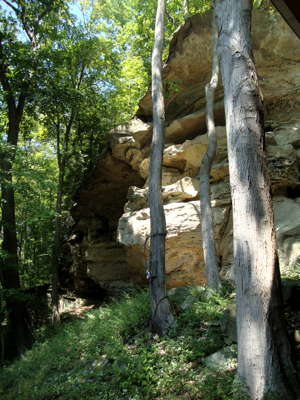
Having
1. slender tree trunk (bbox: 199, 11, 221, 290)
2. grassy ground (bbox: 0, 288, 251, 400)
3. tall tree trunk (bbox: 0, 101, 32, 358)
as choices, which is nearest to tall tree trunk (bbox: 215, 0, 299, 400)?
grassy ground (bbox: 0, 288, 251, 400)

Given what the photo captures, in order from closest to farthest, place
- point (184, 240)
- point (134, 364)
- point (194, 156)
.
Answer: point (134, 364) < point (184, 240) < point (194, 156)

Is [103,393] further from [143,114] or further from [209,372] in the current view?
[143,114]

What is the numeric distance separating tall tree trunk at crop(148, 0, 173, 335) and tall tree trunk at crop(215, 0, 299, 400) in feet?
9.44

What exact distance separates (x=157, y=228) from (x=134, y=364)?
8.49 ft

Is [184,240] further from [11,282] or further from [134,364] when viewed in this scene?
[11,282]

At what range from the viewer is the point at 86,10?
16.2 meters

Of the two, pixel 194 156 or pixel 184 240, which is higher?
pixel 194 156

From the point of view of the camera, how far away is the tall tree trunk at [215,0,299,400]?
11.4ft

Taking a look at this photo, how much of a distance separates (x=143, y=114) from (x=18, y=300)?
325 inches

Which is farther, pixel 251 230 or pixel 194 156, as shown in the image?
pixel 194 156

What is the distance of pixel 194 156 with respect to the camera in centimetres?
1202

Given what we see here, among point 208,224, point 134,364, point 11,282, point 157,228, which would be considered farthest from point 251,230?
point 11,282

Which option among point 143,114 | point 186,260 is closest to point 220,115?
point 143,114

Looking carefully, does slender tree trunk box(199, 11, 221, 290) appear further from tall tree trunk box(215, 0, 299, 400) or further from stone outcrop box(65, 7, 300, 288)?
tall tree trunk box(215, 0, 299, 400)
